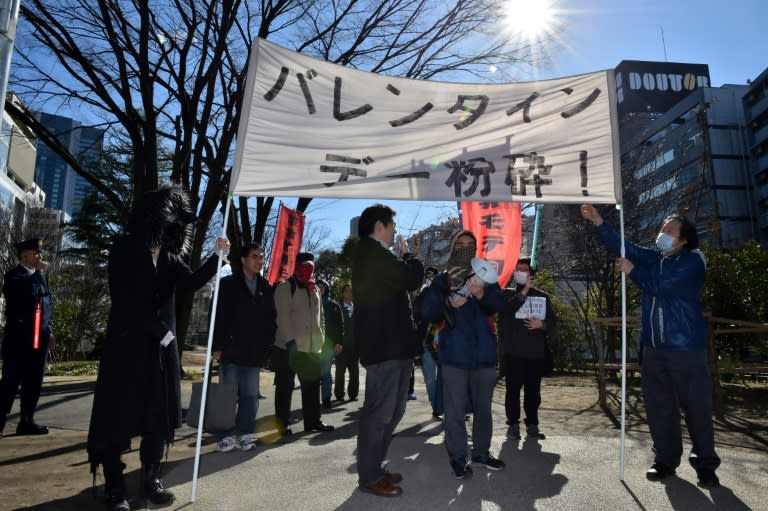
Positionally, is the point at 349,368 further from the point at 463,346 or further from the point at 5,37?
the point at 5,37

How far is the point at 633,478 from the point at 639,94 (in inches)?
2685

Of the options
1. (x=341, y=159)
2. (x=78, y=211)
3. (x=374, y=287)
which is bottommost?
(x=374, y=287)

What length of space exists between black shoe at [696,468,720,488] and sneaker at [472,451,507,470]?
1.42 metres

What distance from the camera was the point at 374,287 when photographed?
12.1 feet

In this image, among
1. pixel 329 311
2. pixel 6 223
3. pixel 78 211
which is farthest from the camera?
pixel 78 211

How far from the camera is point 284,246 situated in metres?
9.62

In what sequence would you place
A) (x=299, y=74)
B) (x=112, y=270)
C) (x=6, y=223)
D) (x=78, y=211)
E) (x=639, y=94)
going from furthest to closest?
(x=639, y=94) → (x=78, y=211) → (x=6, y=223) → (x=299, y=74) → (x=112, y=270)

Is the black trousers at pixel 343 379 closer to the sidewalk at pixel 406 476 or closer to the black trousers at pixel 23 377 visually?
the sidewalk at pixel 406 476

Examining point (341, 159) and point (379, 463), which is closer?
point (379, 463)

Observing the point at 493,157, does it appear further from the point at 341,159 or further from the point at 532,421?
the point at 532,421

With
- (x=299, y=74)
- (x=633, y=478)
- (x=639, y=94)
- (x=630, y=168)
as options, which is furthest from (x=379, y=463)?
(x=639, y=94)

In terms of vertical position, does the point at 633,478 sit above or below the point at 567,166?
below

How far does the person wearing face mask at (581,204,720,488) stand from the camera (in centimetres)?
394

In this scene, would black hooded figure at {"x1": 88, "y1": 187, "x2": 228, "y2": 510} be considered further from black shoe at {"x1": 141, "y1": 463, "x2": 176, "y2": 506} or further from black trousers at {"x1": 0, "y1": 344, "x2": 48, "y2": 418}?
black trousers at {"x1": 0, "y1": 344, "x2": 48, "y2": 418}
